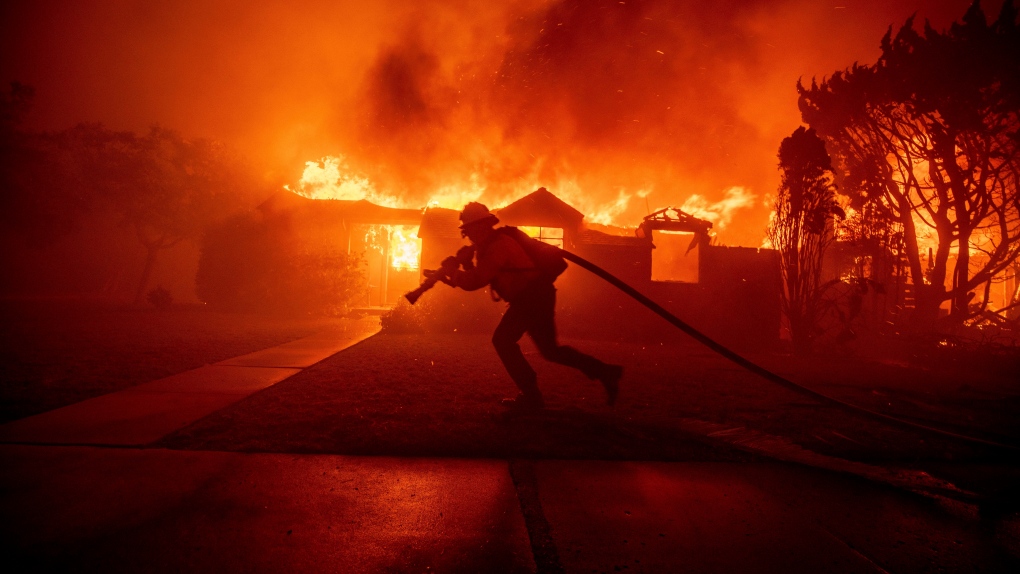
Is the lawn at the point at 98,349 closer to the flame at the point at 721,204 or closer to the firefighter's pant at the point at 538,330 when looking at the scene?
the firefighter's pant at the point at 538,330

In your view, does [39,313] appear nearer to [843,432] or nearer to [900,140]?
[843,432]

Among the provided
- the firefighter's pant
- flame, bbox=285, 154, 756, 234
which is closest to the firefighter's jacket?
the firefighter's pant

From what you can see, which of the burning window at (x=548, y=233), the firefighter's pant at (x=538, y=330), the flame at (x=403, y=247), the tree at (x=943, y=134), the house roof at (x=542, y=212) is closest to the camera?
the firefighter's pant at (x=538, y=330)

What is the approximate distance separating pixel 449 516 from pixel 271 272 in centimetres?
1723

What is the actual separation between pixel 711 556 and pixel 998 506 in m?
2.01

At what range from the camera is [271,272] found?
1739 cm

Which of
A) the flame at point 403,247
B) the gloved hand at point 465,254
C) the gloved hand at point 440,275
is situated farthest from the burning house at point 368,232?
the gloved hand at point 440,275

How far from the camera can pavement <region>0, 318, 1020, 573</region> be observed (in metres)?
2.02

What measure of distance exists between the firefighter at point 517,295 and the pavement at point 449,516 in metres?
1.13

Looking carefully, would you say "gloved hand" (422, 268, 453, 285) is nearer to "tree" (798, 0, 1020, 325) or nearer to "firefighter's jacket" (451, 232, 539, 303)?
"firefighter's jacket" (451, 232, 539, 303)

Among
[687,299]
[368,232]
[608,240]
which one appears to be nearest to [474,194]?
[368,232]

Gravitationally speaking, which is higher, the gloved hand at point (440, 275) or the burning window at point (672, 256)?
the burning window at point (672, 256)

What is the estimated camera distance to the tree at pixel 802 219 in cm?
1103

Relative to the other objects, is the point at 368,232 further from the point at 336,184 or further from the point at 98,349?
the point at 98,349
